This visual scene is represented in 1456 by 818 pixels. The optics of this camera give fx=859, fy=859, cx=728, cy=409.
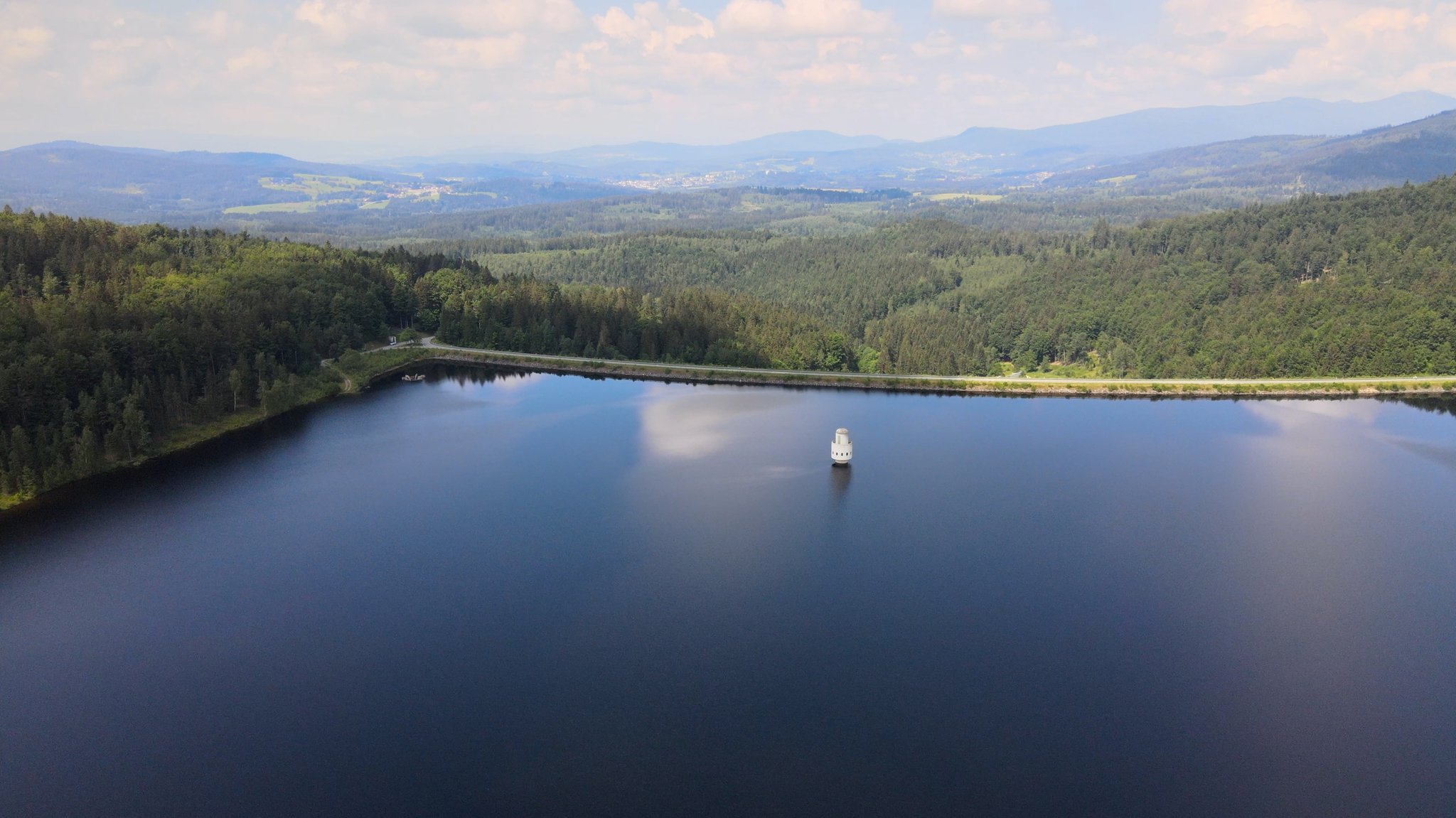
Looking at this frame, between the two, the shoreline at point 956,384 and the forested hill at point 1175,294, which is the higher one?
the forested hill at point 1175,294

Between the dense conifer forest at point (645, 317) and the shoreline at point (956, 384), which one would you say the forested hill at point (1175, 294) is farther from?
the shoreline at point (956, 384)

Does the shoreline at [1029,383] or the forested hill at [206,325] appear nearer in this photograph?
the forested hill at [206,325]

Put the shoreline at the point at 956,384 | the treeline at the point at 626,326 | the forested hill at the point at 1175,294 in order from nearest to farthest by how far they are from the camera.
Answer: the shoreline at the point at 956,384 < the forested hill at the point at 1175,294 < the treeline at the point at 626,326

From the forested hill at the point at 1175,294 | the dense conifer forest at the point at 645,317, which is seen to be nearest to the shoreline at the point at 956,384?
the dense conifer forest at the point at 645,317

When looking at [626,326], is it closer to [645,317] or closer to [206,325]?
[645,317]

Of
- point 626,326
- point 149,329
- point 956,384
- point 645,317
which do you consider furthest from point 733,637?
point 645,317

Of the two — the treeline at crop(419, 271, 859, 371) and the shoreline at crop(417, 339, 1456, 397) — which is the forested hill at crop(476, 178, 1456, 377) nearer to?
the shoreline at crop(417, 339, 1456, 397)

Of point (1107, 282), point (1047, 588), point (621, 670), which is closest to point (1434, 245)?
point (1107, 282)
